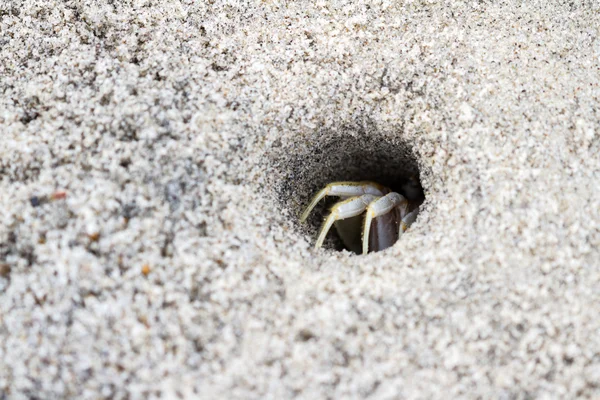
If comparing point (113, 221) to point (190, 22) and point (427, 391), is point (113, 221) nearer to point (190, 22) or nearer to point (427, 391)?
point (190, 22)

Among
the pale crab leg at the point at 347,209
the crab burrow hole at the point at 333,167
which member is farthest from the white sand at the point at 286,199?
the pale crab leg at the point at 347,209

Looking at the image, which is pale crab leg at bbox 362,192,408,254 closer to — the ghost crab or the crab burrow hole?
the ghost crab

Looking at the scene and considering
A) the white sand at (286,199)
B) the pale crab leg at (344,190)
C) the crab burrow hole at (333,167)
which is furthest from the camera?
the pale crab leg at (344,190)

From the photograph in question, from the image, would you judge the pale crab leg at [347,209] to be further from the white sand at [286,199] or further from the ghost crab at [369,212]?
the white sand at [286,199]

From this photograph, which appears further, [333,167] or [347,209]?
[333,167]

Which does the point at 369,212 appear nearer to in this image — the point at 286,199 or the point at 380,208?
the point at 380,208

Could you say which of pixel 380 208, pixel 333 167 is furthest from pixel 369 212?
pixel 333 167

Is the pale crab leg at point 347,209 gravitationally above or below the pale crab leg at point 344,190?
below
